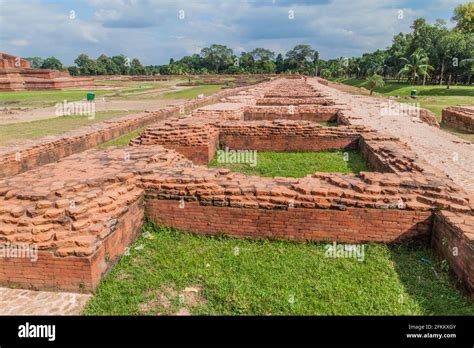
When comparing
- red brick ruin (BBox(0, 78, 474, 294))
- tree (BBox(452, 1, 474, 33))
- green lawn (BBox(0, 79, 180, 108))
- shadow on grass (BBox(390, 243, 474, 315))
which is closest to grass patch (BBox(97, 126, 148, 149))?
red brick ruin (BBox(0, 78, 474, 294))

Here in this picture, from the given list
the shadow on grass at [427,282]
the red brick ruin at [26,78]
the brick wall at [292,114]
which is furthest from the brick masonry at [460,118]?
the red brick ruin at [26,78]

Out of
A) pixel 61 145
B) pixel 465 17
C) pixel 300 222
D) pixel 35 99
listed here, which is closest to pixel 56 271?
pixel 300 222

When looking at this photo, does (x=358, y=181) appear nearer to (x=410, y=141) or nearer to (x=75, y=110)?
(x=410, y=141)

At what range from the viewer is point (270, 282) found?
295 cm

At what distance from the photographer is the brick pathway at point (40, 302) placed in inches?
104

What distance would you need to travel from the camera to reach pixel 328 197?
140 inches

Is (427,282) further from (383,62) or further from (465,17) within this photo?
(383,62)

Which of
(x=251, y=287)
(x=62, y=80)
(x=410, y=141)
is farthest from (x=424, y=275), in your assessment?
(x=62, y=80)

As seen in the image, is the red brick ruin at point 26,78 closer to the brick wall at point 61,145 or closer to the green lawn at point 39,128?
the green lawn at point 39,128

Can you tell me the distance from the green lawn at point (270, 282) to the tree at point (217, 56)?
236 ft

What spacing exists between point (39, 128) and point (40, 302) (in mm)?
8990

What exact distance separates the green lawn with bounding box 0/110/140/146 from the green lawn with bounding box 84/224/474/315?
685 centimetres
